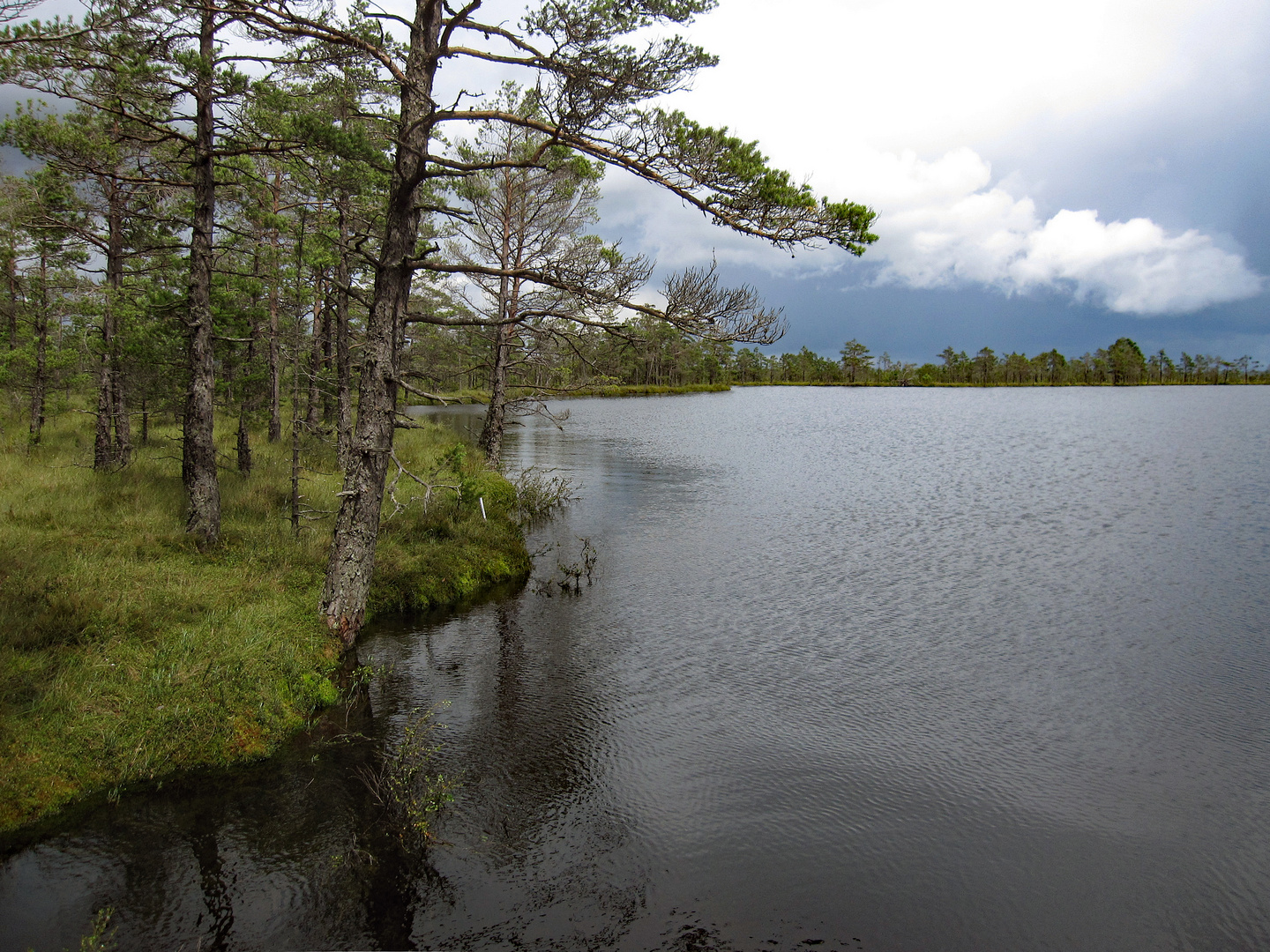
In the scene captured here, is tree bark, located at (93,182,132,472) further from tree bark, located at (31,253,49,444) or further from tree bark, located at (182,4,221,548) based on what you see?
tree bark, located at (182,4,221,548)

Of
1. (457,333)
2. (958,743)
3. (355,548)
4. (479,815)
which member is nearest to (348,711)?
(355,548)

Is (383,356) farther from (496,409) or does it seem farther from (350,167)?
(496,409)

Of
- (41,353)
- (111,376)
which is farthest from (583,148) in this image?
(41,353)

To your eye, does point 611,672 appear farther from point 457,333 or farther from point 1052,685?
point 457,333

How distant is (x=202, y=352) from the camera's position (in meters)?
12.2

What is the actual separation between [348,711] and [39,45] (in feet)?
32.4

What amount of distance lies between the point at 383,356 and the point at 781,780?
7.93 m

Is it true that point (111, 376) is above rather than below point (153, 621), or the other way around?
above

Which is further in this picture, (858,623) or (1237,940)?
(858,623)

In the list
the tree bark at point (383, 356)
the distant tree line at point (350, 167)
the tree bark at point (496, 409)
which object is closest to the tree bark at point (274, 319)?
the distant tree line at point (350, 167)

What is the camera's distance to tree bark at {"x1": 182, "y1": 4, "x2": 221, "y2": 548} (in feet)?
38.7

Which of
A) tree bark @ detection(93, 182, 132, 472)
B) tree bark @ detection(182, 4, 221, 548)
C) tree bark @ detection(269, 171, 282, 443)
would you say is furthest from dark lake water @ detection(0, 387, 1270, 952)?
tree bark @ detection(93, 182, 132, 472)

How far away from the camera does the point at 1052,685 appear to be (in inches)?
446

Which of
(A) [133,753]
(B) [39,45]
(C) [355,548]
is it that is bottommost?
(A) [133,753]
